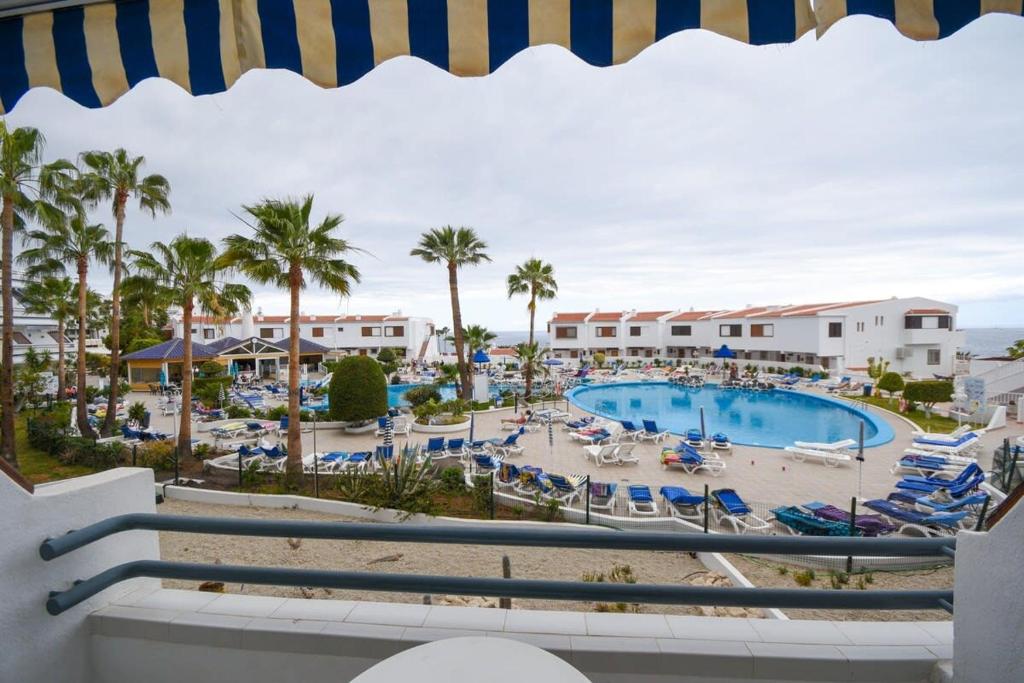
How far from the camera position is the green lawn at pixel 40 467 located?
11.7m

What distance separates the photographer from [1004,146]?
3406mm

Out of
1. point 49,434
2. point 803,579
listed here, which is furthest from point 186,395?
point 803,579

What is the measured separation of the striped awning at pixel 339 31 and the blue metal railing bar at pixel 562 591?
184 cm

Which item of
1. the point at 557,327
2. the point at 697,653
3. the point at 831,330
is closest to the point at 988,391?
the point at 831,330

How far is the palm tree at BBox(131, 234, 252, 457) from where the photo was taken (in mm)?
12586

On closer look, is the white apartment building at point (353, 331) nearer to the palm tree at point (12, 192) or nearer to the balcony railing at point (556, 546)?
the palm tree at point (12, 192)

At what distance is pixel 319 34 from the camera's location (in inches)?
68.9

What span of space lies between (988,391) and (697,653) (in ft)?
89.0

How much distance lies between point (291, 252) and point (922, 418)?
2450 centimetres

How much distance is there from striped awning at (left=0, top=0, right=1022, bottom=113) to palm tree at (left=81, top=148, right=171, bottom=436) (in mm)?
16726

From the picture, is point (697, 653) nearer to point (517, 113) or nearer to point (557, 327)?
point (517, 113)

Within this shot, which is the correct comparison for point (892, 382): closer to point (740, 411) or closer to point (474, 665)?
point (740, 411)

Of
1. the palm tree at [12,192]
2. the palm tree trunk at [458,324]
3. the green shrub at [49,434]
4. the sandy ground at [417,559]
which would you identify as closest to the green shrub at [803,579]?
the sandy ground at [417,559]

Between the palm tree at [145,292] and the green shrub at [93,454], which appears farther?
the palm tree at [145,292]
